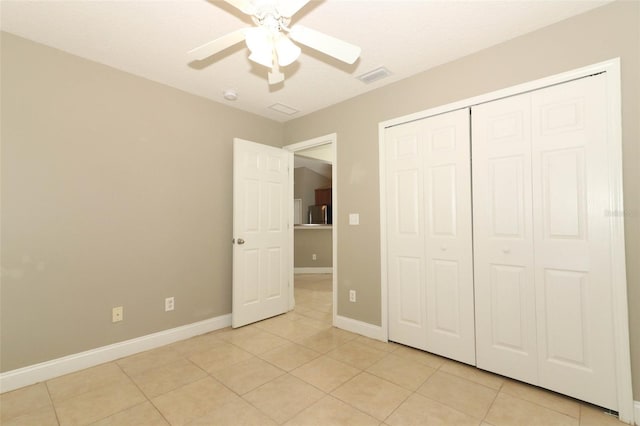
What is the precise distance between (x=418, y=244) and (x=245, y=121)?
8.24 ft

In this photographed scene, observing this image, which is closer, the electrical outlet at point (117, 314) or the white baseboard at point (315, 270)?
the electrical outlet at point (117, 314)

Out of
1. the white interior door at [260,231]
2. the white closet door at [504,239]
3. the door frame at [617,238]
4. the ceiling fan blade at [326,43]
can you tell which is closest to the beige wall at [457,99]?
the door frame at [617,238]

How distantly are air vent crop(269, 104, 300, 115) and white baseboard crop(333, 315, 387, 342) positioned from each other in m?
2.50

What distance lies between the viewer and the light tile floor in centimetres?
178

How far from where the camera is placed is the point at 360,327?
3.09 meters

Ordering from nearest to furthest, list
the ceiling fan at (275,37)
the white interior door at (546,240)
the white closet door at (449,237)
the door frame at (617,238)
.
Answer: the ceiling fan at (275,37) < the door frame at (617,238) < the white interior door at (546,240) < the white closet door at (449,237)

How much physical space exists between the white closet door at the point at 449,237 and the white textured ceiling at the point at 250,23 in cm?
61

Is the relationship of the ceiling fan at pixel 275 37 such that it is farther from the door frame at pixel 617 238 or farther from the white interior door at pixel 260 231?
the white interior door at pixel 260 231

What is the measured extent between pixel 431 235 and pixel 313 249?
4.46 m

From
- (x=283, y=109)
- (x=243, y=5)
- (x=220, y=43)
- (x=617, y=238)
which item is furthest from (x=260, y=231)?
(x=617, y=238)

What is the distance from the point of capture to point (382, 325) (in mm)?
2922

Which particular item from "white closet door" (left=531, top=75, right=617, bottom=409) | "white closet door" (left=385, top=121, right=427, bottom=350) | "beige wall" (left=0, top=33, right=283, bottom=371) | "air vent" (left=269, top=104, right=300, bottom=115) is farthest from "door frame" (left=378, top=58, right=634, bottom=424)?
"beige wall" (left=0, top=33, right=283, bottom=371)

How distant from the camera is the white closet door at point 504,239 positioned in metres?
2.13

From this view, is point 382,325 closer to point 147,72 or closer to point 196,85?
point 196,85
